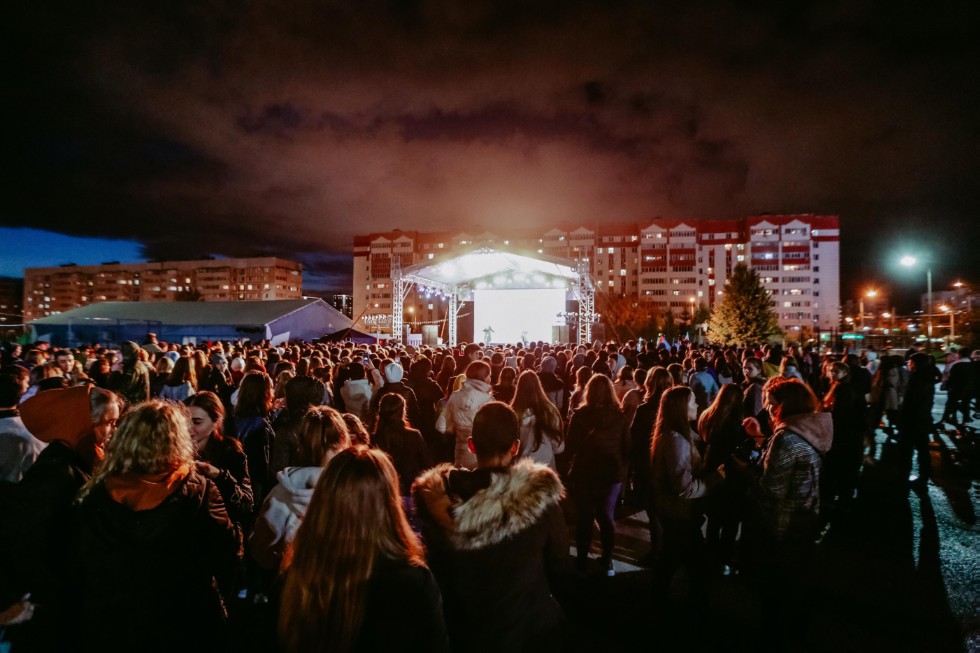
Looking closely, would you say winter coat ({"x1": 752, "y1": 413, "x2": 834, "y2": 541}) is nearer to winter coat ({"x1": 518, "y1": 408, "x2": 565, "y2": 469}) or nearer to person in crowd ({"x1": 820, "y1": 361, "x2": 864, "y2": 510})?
winter coat ({"x1": 518, "y1": 408, "x2": 565, "y2": 469})

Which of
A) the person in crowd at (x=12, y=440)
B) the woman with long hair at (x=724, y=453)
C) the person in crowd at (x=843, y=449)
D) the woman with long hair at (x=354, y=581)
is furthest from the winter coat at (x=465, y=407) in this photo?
the person in crowd at (x=843, y=449)

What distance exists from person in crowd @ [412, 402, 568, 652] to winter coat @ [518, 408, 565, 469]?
7.57 ft

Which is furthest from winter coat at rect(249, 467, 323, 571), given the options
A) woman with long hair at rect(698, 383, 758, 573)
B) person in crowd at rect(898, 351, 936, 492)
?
person in crowd at rect(898, 351, 936, 492)

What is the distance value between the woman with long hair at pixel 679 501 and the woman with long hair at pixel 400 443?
1.81 meters

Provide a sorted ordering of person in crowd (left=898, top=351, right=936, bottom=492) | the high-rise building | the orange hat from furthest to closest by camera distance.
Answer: the high-rise building
person in crowd (left=898, top=351, right=936, bottom=492)
the orange hat

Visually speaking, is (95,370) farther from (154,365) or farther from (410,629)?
(410,629)

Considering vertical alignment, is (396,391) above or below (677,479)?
above

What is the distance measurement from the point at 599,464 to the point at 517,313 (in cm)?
2297

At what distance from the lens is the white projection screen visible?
88.1 ft

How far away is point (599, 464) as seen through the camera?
4.46 meters

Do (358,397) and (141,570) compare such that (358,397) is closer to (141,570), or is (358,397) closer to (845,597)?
(141,570)

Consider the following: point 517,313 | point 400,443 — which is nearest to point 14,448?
point 400,443

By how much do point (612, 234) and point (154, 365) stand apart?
280 ft

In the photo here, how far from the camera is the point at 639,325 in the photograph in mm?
60219
